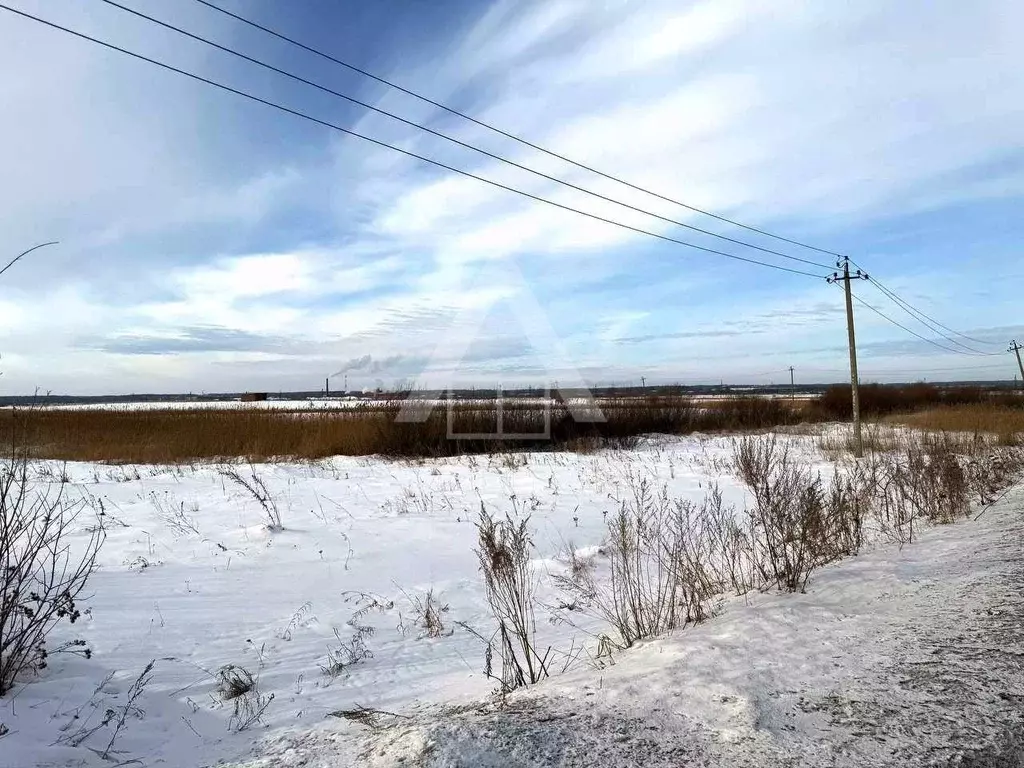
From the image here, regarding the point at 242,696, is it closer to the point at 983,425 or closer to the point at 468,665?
the point at 468,665

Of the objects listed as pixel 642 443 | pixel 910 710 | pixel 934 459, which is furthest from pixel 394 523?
pixel 642 443

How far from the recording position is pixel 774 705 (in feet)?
7.41

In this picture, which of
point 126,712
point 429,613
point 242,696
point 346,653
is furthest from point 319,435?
point 126,712

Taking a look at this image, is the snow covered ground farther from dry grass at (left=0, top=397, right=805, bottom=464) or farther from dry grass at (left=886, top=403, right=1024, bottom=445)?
dry grass at (left=886, top=403, right=1024, bottom=445)

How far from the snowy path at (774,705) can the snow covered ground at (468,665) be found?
0.01 m

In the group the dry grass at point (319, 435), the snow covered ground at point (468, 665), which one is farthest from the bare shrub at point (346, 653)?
the dry grass at point (319, 435)

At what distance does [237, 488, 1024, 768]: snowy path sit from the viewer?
6.43 ft

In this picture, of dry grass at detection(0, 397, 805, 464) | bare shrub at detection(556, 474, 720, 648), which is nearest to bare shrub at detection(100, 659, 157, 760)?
bare shrub at detection(556, 474, 720, 648)

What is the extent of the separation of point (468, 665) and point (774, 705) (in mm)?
2120

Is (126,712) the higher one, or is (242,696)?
(126,712)

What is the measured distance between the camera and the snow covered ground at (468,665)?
6.85 ft

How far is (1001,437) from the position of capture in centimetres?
1434

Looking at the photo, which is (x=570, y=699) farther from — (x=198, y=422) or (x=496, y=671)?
(x=198, y=422)

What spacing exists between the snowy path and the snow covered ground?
11 millimetres
